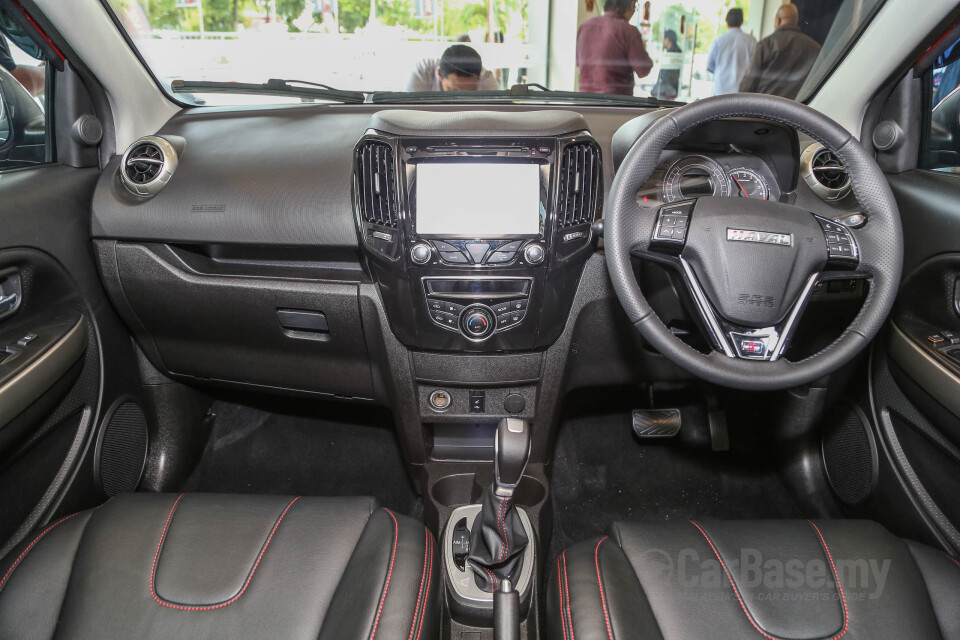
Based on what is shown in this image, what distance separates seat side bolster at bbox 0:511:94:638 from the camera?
100 cm

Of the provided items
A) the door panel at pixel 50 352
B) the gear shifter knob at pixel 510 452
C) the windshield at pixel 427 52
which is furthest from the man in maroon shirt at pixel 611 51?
the door panel at pixel 50 352

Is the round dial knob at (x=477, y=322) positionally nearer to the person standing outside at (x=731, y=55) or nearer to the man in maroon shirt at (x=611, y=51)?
the man in maroon shirt at (x=611, y=51)

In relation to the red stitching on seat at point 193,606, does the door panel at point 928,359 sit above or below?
above

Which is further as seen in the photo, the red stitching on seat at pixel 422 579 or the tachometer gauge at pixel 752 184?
the tachometer gauge at pixel 752 184

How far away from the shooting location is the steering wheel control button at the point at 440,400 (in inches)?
63.7

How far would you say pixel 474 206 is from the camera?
1.32m

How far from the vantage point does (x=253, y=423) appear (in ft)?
7.28

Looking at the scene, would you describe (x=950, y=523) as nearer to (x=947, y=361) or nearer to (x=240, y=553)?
(x=947, y=361)

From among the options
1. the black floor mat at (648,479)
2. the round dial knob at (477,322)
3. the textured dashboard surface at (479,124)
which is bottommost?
the black floor mat at (648,479)

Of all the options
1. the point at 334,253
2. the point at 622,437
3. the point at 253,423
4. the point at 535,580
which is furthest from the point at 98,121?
the point at 622,437

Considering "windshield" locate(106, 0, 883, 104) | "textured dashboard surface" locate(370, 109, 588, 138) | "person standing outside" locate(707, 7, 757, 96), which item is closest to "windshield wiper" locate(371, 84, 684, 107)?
"windshield" locate(106, 0, 883, 104)

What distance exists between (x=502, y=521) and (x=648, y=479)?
3.27ft

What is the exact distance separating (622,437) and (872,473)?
77 centimetres

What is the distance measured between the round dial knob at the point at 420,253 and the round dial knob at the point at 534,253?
20cm
